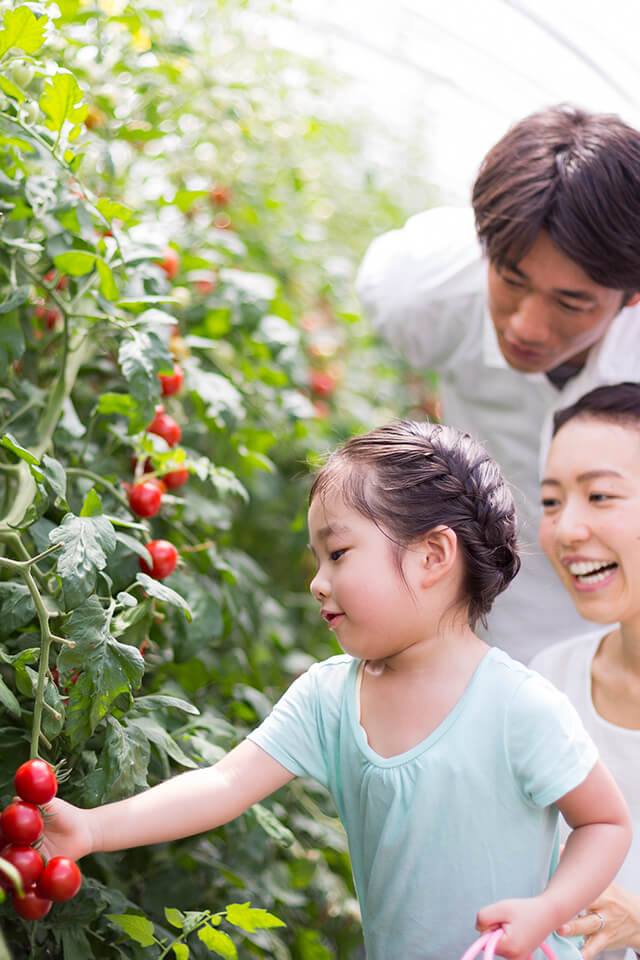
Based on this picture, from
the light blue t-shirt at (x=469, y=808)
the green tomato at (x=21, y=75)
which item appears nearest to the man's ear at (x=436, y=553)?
the light blue t-shirt at (x=469, y=808)

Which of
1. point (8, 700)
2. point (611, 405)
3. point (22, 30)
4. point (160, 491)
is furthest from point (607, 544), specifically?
point (22, 30)

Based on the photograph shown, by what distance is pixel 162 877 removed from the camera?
134cm

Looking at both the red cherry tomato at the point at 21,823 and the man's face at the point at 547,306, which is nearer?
the red cherry tomato at the point at 21,823

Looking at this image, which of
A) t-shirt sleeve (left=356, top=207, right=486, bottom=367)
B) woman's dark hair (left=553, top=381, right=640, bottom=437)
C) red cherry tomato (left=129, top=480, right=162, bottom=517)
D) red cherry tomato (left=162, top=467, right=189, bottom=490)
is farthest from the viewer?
t-shirt sleeve (left=356, top=207, right=486, bottom=367)

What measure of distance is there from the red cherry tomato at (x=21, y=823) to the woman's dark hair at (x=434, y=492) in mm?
419

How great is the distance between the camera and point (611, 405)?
145cm

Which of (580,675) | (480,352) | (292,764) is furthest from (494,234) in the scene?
(292,764)

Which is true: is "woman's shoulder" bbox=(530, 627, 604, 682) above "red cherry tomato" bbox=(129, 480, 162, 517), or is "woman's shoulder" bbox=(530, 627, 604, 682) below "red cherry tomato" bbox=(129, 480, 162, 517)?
below

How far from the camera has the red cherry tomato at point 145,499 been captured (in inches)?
47.6

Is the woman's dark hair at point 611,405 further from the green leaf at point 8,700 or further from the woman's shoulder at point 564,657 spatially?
the green leaf at point 8,700

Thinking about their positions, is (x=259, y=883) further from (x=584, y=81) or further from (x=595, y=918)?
(x=584, y=81)

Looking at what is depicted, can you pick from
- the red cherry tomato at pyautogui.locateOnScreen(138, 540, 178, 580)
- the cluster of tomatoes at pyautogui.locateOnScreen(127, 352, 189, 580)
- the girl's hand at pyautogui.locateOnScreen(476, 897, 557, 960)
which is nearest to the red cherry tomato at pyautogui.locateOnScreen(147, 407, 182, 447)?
the cluster of tomatoes at pyautogui.locateOnScreen(127, 352, 189, 580)

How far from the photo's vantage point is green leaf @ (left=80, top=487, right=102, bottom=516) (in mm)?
993

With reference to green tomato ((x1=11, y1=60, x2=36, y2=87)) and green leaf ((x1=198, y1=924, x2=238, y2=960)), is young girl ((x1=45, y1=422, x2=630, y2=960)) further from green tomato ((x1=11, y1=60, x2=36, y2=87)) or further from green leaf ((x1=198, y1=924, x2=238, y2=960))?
green tomato ((x1=11, y1=60, x2=36, y2=87))
